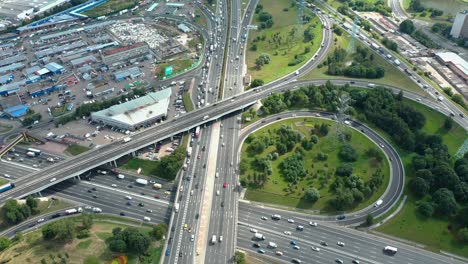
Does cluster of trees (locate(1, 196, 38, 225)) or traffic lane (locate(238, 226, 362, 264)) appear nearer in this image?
traffic lane (locate(238, 226, 362, 264))

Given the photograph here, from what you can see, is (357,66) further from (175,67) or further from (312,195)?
(175,67)

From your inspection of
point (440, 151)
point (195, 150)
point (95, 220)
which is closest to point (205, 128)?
point (195, 150)

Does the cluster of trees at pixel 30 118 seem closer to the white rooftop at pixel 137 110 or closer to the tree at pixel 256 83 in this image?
the white rooftop at pixel 137 110

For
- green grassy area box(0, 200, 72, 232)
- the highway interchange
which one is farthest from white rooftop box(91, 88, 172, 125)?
green grassy area box(0, 200, 72, 232)

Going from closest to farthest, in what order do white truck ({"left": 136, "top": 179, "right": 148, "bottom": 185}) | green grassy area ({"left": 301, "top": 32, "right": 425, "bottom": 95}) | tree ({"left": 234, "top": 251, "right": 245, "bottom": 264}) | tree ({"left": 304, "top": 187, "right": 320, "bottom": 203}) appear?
tree ({"left": 234, "top": 251, "right": 245, "bottom": 264})
tree ({"left": 304, "top": 187, "right": 320, "bottom": 203})
white truck ({"left": 136, "top": 179, "right": 148, "bottom": 185})
green grassy area ({"left": 301, "top": 32, "right": 425, "bottom": 95})

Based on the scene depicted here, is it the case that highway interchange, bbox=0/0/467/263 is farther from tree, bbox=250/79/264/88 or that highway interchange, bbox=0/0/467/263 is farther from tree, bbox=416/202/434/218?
tree, bbox=250/79/264/88

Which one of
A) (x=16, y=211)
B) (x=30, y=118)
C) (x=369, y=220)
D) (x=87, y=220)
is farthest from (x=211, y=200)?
(x=30, y=118)
